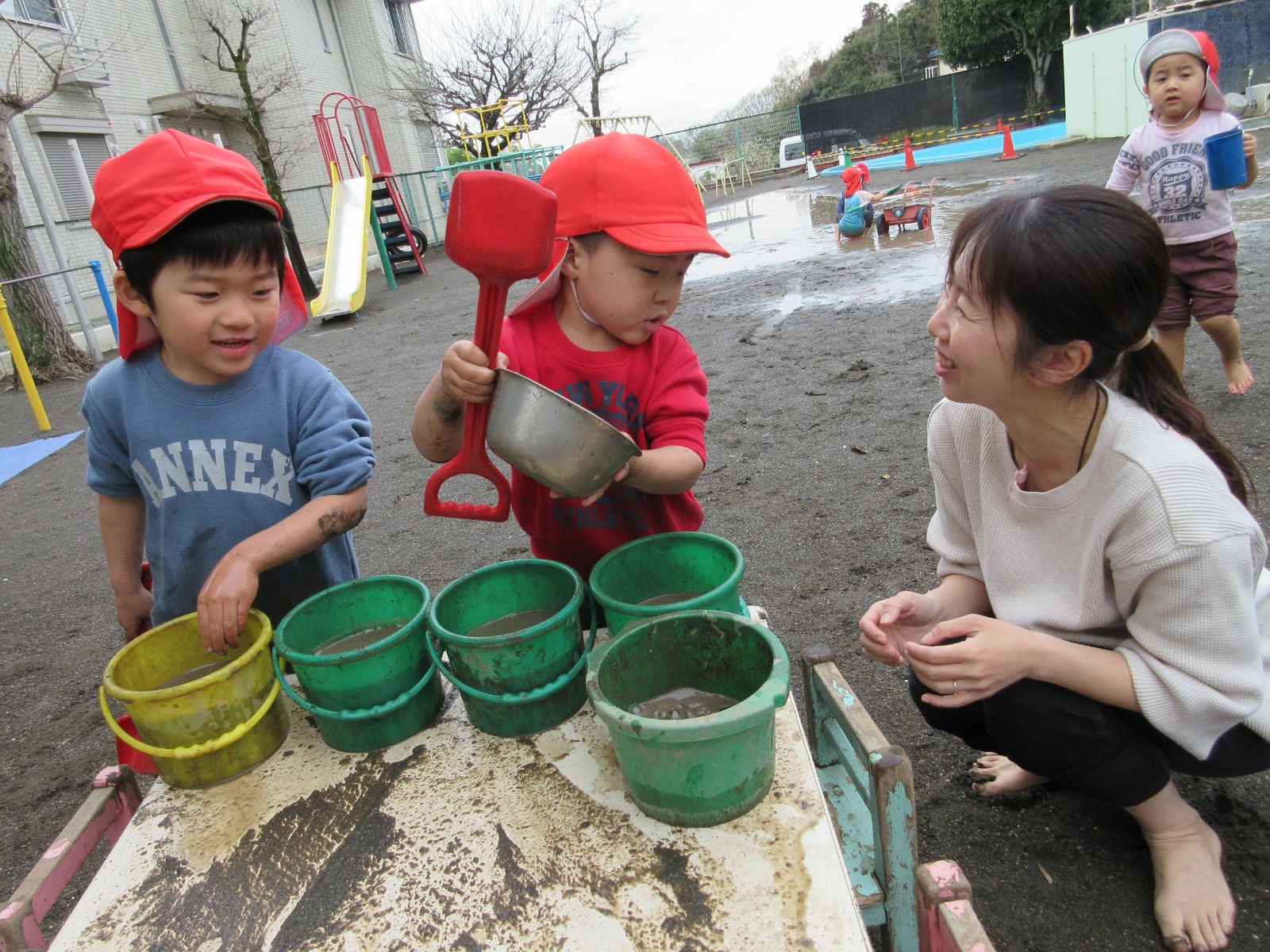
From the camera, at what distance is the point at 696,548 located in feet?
5.03

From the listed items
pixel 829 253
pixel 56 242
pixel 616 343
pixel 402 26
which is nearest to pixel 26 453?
pixel 56 242

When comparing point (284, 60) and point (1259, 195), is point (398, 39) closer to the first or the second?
point (284, 60)

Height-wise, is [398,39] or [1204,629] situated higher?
[398,39]

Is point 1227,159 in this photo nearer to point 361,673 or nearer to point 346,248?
point 361,673

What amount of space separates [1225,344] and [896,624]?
2.92 m

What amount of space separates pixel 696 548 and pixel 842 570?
4.78 feet

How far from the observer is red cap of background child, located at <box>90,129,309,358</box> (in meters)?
1.42

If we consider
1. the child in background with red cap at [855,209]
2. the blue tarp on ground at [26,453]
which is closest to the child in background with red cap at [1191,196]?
the child in background with red cap at [855,209]

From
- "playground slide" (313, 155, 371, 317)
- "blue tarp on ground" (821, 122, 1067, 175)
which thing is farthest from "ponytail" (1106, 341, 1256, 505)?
"blue tarp on ground" (821, 122, 1067, 175)

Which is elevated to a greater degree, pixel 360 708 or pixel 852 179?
pixel 852 179

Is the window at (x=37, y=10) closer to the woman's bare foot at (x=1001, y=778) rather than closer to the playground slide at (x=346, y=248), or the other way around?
the playground slide at (x=346, y=248)

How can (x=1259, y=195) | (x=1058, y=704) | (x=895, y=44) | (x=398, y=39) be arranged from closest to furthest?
(x=1058, y=704) < (x=1259, y=195) < (x=398, y=39) < (x=895, y=44)

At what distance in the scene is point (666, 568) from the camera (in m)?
1.58

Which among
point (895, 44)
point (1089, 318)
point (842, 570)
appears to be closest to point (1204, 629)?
point (1089, 318)
